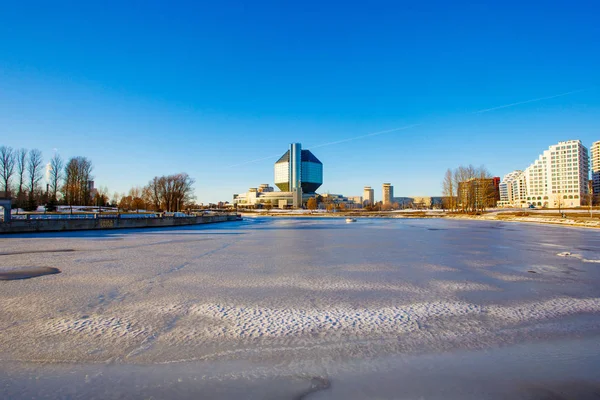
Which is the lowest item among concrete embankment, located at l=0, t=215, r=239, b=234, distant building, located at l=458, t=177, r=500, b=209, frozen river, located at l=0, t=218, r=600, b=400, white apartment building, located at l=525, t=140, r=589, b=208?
frozen river, located at l=0, t=218, r=600, b=400

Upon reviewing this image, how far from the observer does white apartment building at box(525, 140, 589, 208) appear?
12396 centimetres

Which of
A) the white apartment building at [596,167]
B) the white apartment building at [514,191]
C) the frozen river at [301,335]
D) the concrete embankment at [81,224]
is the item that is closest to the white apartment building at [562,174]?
the white apartment building at [514,191]

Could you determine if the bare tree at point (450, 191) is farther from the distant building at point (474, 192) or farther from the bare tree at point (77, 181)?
the bare tree at point (77, 181)

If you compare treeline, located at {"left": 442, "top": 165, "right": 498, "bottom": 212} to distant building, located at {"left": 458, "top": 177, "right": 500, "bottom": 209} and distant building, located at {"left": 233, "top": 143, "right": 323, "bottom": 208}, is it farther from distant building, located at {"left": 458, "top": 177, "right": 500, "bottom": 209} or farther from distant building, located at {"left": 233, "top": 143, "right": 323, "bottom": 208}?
distant building, located at {"left": 233, "top": 143, "right": 323, "bottom": 208}

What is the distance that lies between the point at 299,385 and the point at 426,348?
1.91 m

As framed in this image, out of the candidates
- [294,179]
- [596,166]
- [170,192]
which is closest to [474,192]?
[170,192]

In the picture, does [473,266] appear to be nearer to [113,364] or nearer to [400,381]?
[400,381]

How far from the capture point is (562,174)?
422 feet

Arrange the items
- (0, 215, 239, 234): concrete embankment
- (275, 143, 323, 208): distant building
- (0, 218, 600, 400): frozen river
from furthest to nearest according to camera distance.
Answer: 1. (275, 143, 323, 208): distant building
2. (0, 215, 239, 234): concrete embankment
3. (0, 218, 600, 400): frozen river

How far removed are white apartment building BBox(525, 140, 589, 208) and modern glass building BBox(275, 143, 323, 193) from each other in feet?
335

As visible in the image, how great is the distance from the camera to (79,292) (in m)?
7.56

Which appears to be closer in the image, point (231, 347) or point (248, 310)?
point (231, 347)

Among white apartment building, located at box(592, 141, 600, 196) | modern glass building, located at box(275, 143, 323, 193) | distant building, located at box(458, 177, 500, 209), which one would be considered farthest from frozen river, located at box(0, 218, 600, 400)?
white apartment building, located at box(592, 141, 600, 196)

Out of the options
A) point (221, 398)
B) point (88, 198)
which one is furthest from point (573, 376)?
point (88, 198)
